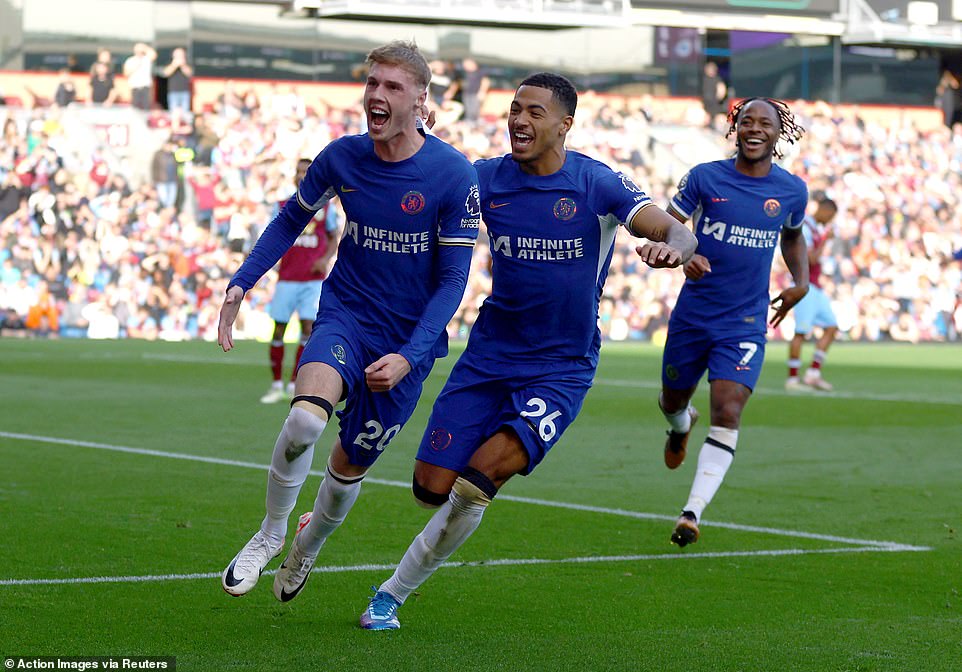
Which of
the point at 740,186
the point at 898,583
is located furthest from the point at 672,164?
the point at 898,583

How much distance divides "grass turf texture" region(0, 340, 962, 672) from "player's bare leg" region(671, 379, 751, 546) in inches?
10.5

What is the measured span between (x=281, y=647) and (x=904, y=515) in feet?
17.0

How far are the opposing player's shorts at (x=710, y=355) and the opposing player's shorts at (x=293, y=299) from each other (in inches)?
299

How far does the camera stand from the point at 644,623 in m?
6.25

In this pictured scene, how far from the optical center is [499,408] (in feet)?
21.4

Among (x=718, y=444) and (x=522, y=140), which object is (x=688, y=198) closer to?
(x=718, y=444)

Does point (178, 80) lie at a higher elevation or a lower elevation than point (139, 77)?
lower

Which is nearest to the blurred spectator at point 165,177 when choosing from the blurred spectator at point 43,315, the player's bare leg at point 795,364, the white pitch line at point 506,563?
the blurred spectator at point 43,315

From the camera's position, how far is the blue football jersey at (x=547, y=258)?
256 inches

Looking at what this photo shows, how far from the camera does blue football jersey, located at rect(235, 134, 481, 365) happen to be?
20.9 ft

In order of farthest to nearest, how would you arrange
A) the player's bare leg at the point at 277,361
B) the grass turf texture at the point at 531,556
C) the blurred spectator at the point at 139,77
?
the blurred spectator at the point at 139,77, the player's bare leg at the point at 277,361, the grass turf texture at the point at 531,556

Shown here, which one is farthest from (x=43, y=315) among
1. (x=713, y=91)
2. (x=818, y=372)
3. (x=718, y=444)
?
(x=718, y=444)

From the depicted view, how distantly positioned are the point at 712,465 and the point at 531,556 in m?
1.53

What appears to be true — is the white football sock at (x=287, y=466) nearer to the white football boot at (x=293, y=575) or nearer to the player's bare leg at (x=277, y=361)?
the white football boot at (x=293, y=575)
